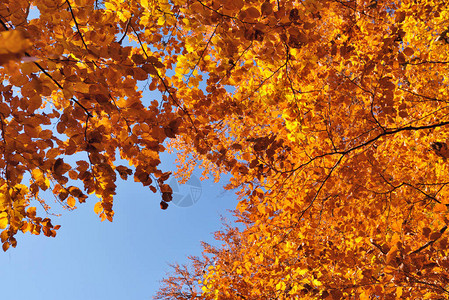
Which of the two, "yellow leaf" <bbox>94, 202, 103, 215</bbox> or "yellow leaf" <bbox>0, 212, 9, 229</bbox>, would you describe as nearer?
"yellow leaf" <bbox>0, 212, 9, 229</bbox>

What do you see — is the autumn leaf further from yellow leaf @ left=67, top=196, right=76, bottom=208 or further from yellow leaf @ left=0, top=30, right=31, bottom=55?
yellow leaf @ left=67, top=196, right=76, bottom=208

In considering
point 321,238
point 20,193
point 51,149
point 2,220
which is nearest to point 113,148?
point 51,149

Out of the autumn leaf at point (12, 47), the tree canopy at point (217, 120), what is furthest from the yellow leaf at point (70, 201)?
the autumn leaf at point (12, 47)

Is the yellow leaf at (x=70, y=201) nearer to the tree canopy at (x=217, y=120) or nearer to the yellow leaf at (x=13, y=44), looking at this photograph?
the tree canopy at (x=217, y=120)

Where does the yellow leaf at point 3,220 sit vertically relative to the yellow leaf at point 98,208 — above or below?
below

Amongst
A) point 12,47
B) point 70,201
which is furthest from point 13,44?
point 70,201

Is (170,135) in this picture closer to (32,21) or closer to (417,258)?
(32,21)

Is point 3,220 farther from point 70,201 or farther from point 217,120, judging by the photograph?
point 217,120

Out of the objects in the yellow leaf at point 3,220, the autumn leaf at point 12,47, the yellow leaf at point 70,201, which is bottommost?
the autumn leaf at point 12,47

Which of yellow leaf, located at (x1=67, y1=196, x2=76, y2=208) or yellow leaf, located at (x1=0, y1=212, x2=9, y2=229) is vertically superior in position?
yellow leaf, located at (x1=67, y1=196, x2=76, y2=208)

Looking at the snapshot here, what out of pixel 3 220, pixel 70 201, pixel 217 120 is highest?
pixel 217 120

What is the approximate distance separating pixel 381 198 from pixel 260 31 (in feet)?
9.78

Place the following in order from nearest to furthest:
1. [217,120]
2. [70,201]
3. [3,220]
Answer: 1. [3,220]
2. [70,201]
3. [217,120]

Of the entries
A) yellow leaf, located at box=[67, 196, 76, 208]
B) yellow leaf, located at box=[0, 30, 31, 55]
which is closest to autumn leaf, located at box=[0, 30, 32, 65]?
yellow leaf, located at box=[0, 30, 31, 55]
